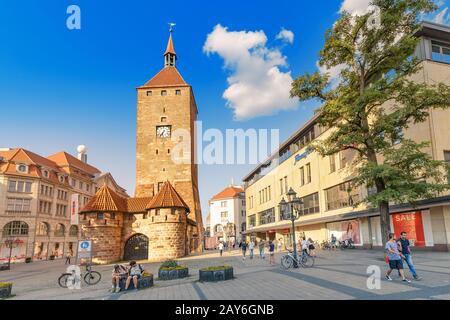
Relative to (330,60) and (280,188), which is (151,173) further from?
(330,60)

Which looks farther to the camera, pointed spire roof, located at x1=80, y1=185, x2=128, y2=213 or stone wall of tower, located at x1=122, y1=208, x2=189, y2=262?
pointed spire roof, located at x1=80, y1=185, x2=128, y2=213

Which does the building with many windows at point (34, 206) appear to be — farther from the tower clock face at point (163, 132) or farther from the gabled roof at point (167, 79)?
Answer: the gabled roof at point (167, 79)

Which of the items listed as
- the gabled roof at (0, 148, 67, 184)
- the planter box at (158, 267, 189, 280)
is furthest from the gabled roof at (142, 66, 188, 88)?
the planter box at (158, 267, 189, 280)

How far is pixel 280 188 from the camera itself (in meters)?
45.6

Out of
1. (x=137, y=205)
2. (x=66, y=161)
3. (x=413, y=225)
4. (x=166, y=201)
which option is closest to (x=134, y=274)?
(x=166, y=201)

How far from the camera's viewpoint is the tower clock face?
45438 millimetres

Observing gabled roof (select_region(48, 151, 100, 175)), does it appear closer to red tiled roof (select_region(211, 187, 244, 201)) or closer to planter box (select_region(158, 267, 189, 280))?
red tiled roof (select_region(211, 187, 244, 201))

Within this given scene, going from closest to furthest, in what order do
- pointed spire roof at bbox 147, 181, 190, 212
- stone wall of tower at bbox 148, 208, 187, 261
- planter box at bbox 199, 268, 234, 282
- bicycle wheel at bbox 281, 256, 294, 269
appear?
1. planter box at bbox 199, 268, 234, 282
2. bicycle wheel at bbox 281, 256, 294, 269
3. stone wall of tower at bbox 148, 208, 187, 261
4. pointed spire roof at bbox 147, 181, 190, 212

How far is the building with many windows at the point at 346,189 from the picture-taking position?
20703 mm

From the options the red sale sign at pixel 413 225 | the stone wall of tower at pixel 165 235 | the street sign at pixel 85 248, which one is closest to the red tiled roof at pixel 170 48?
the stone wall of tower at pixel 165 235

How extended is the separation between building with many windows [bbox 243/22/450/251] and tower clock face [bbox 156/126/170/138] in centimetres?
1668

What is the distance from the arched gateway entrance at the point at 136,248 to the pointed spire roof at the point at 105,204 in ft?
10.6
